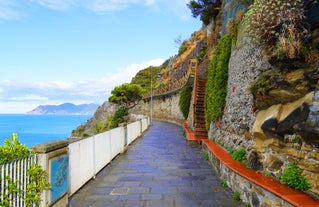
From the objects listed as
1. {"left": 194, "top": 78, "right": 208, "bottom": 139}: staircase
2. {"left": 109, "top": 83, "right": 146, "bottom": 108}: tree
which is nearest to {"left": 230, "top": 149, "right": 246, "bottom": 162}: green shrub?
{"left": 194, "top": 78, "right": 208, "bottom": 139}: staircase

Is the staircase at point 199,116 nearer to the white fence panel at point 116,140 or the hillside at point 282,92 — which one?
the white fence panel at point 116,140

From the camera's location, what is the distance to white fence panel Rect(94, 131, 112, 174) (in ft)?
22.5

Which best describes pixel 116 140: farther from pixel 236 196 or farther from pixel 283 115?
pixel 283 115

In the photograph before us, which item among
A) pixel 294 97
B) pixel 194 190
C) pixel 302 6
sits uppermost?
pixel 302 6

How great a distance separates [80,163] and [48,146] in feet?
5.94

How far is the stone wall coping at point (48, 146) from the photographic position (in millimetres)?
3852

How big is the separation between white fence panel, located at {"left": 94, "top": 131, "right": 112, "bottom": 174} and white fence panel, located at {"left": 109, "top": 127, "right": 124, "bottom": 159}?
0.45 meters

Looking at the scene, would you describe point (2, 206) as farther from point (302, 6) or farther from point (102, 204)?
point (302, 6)

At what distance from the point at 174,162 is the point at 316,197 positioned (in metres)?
5.46

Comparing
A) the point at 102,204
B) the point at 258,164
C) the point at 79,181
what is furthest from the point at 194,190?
the point at 79,181

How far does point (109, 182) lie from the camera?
6258 millimetres

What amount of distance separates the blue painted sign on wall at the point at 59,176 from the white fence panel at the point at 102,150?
6.91ft

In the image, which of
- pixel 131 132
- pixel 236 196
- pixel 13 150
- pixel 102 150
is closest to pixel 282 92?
pixel 236 196

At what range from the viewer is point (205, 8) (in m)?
21.0
